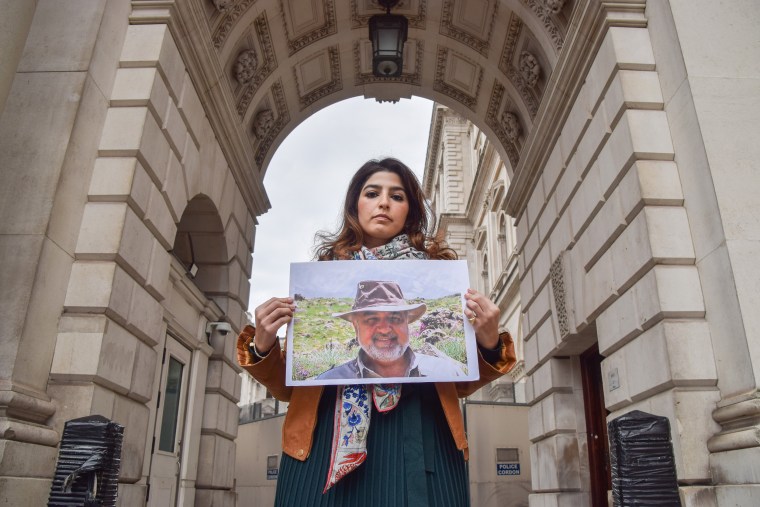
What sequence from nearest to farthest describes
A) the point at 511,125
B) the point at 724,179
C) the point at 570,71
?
1. the point at 724,179
2. the point at 570,71
3. the point at 511,125

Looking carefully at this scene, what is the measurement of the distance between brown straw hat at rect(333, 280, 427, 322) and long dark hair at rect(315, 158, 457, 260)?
0.21 m

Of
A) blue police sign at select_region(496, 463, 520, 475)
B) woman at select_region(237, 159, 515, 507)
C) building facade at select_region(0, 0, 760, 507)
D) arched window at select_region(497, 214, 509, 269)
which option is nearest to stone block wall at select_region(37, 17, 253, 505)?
building facade at select_region(0, 0, 760, 507)

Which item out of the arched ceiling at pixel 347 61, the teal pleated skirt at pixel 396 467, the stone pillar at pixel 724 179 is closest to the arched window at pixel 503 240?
the arched ceiling at pixel 347 61

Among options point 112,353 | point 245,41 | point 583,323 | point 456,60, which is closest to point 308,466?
point 112,353

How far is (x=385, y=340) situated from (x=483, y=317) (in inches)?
15.0

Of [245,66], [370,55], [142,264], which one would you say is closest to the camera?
[142,264]

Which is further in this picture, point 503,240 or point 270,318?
point 503,240

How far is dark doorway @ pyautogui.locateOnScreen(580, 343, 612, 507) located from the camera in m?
8.62

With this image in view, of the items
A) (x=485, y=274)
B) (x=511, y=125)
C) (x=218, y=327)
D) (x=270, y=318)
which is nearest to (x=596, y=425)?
(x=511, y=125)

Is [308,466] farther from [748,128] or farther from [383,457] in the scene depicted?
[748,128]

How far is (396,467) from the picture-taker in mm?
2172

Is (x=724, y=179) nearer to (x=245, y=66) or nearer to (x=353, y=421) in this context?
(x=353, y=421)

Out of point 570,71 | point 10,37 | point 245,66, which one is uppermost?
point 245,66

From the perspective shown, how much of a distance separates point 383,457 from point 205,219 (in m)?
7.92
